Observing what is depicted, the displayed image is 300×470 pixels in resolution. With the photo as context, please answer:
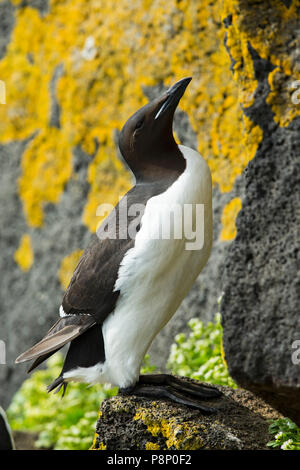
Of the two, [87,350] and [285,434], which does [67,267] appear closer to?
[87,350]

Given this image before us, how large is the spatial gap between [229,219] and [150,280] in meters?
1.35

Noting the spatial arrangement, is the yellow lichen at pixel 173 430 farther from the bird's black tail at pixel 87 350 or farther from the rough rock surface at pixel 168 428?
the bird's black tail at pixel 87 350

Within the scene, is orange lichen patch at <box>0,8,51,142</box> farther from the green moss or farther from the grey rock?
the grey rock

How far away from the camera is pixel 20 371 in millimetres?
5848

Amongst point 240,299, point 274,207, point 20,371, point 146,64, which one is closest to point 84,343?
point 240,299

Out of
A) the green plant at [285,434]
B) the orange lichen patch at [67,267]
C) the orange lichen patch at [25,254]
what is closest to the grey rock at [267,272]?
the green plant at [285,434]

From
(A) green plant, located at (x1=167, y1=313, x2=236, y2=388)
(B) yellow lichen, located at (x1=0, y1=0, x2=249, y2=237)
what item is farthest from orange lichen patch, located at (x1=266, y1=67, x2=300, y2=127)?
(A) green plant, located at (x1=167, y1=313, x2=236, y2=388)

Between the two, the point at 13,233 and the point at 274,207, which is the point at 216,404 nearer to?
the point at 274,207

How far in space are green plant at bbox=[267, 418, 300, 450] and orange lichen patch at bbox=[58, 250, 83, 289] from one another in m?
2.58

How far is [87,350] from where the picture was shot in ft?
10.7

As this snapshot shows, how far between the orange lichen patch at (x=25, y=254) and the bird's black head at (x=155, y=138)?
2771mm

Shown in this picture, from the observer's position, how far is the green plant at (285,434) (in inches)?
119

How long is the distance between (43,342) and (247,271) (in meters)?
1.01

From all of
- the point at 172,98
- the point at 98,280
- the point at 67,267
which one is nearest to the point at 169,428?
the point at 98,280
